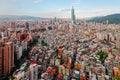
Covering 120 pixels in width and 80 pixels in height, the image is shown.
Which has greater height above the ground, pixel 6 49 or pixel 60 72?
pixel 6 49

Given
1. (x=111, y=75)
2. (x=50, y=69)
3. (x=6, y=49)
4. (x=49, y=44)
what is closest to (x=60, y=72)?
→ (x=50, y=69)

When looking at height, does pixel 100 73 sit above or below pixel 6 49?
below

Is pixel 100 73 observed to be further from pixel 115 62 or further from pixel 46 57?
pixel 46 57

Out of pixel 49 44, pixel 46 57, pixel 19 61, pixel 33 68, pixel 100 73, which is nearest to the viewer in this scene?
pixel 33 68

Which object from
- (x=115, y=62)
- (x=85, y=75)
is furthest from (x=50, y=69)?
(x=115, y=62)

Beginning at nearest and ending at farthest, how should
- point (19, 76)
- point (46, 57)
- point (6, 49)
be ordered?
point (19, 76) < point (6, 49) < point (46, 57)

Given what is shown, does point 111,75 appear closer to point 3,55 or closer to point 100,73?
point 100,73

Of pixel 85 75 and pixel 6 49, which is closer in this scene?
pixel 85 75

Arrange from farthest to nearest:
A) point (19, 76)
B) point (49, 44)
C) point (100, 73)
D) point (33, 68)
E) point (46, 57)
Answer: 1. point (49, 44)
2. point (46, 57)
3. point (100, 73)
4. point (33, 68)
5. point (19, 76)

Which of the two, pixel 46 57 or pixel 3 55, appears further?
pixel 46 57
